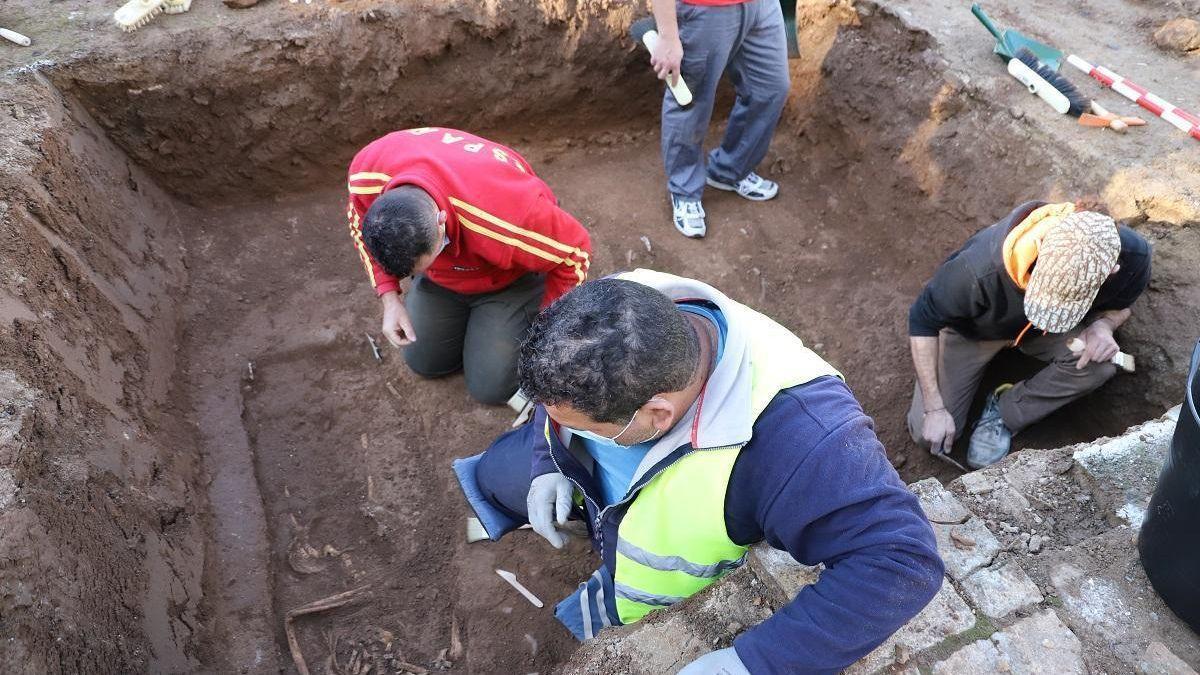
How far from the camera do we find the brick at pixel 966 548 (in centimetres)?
206

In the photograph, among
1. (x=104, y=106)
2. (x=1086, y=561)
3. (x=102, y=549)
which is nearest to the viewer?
(x=1086, y=561)

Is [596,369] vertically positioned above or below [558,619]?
above

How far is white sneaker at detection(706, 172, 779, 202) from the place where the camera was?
Result: 467 centimetres

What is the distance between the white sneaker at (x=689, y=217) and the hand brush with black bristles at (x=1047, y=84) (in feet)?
6.10

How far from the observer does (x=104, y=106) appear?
12.3 feet

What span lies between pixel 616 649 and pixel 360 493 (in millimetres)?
1698

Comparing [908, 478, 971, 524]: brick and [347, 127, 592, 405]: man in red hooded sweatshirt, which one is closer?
[908, 478, 971, 524]: brick

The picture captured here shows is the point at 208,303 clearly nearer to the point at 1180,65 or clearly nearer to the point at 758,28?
the point at 758,28

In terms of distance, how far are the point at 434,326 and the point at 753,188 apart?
2.32 m

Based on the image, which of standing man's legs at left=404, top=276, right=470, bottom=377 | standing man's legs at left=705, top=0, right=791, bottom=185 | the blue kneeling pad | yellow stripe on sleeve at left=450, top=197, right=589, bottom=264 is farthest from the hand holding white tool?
the blue kneeling pad

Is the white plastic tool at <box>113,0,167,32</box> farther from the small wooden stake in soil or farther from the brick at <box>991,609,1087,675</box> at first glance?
the brick at <box>991,609,1087,675</box>

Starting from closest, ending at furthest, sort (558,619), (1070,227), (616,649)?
1. (616,649)
2. (1070,227)
3. (558,619)

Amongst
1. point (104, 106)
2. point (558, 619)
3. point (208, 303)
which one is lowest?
point (558, 619)

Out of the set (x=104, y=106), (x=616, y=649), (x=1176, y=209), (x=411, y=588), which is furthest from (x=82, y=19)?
(x=1176, y=209)
